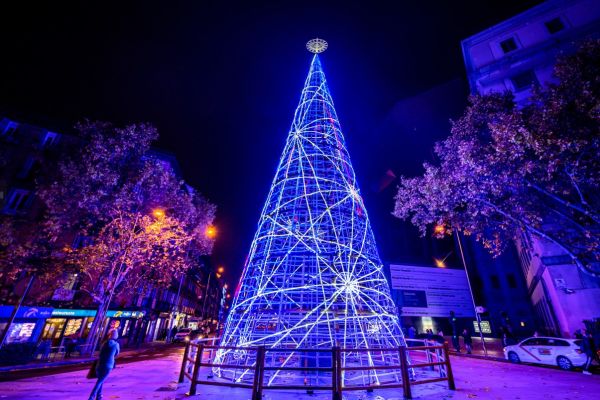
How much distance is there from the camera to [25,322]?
1869 cm

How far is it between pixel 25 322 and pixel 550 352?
3217 centimetres

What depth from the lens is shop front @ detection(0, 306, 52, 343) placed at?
17.6 meters

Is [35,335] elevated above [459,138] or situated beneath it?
situated beneath

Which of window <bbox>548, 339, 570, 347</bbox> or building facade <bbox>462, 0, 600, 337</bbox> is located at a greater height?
building facade <bbox>462, 0, 600, 337</bbox>

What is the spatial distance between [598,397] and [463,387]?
294 cm

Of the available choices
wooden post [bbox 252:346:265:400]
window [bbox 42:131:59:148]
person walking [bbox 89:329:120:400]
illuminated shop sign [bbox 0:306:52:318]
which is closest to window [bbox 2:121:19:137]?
window [bbox 42:131:59:148]

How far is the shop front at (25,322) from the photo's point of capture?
57.7 ft

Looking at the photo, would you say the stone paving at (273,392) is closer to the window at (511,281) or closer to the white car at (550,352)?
the white car at (550,352)

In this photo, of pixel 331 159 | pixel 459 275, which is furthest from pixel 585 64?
pixel 459 275

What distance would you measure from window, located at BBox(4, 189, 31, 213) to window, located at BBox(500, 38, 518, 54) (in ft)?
143

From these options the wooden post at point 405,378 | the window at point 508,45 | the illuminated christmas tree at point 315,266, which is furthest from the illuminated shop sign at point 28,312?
the window at point 508,45

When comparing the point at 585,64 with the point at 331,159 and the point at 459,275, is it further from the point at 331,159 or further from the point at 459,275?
the point at 459,275

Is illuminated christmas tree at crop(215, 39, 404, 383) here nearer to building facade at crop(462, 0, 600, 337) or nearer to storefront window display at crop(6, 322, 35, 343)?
building facade at crop(462, 0, 600, 337)

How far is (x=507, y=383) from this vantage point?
7754mm
